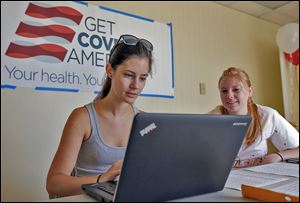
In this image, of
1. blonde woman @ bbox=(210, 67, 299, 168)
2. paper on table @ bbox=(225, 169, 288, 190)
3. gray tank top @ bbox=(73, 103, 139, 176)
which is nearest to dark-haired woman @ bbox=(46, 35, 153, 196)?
gray tank top @ bbox=(73, 103, 139, 176)

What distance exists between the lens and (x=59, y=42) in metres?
1.76

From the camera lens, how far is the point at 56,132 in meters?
1.73

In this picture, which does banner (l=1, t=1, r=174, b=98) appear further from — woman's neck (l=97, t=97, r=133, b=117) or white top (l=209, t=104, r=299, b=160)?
white top (l=209, t=104, r=299, b=160)

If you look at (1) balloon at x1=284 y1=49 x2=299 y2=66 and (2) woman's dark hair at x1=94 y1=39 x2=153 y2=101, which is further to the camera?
(1) balloon at x1=284 y1=49 x2=299 y2=66

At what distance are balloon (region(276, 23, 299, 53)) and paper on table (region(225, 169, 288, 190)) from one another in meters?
2.35

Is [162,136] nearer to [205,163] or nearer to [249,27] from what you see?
[205,163]

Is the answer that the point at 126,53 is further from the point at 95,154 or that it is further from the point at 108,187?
the point at 108,187

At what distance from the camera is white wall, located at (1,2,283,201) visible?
5.17 ft

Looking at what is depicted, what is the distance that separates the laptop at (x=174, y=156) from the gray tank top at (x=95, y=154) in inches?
15.0

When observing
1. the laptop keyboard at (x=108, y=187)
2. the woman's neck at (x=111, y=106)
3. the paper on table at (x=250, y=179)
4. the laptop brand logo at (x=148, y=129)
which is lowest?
the paper on table at (x=250, y=179)

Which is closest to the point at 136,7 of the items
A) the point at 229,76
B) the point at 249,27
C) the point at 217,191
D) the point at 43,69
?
the point at 43,69

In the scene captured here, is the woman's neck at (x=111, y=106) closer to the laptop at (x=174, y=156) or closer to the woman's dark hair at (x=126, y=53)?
the woman's dark hair at (x=126, y=53)

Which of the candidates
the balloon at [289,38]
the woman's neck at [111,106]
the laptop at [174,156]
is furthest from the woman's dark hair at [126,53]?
the balloon at [289,38]

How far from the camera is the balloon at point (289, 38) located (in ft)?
8.78
